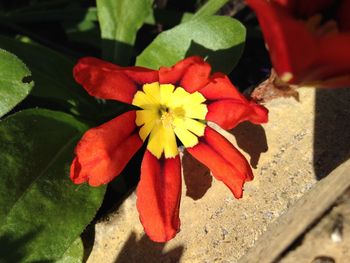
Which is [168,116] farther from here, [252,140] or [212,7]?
[212,7]

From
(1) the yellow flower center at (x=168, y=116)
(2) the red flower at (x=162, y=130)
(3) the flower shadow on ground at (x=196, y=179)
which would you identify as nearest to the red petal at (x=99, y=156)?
(2) the red flower at (x=162, y=130)

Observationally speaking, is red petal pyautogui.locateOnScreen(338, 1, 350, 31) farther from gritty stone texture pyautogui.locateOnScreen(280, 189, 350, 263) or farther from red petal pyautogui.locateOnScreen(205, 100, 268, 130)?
gritty stone texture pyautogui.locateOnScreen(280, 189, 350, 263)

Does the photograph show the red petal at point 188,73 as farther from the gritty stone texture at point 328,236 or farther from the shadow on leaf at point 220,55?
the gritty stone texture at point 328,236

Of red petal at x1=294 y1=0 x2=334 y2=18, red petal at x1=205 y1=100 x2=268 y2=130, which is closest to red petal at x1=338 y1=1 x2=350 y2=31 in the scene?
red petal at x1=294 y1=0 x2=334 y2=18

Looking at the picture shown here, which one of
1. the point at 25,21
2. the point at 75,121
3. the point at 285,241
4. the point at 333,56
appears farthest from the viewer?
the point at 25,21

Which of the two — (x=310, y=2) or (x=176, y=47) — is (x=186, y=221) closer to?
(x=176, y=47)

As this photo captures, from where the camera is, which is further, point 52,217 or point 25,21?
point 25,21

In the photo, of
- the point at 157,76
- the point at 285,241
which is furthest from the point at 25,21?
the point at 285,241
